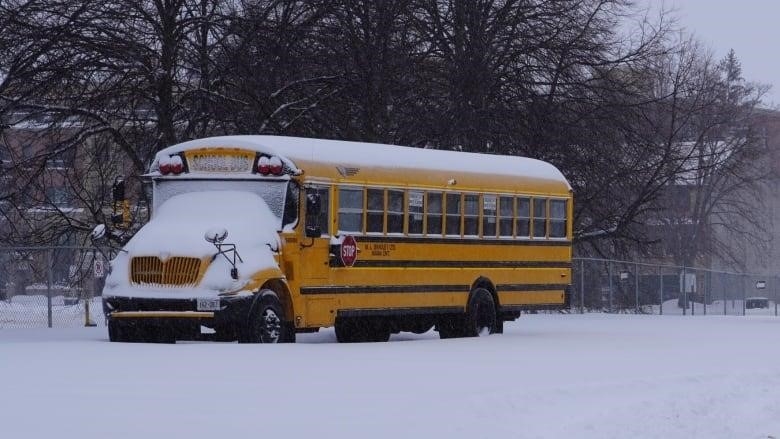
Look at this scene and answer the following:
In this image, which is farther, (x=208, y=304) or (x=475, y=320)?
(x=475, y=320)

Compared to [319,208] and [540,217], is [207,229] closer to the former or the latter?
[319,208]

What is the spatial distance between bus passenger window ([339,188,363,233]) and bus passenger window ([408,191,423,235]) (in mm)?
1188

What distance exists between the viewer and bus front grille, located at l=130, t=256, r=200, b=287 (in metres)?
20.1

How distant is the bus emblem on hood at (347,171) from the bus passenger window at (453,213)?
7.50ft

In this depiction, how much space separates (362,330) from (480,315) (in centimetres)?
195

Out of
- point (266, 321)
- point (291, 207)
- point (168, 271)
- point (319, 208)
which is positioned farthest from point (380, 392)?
point (291, 207)

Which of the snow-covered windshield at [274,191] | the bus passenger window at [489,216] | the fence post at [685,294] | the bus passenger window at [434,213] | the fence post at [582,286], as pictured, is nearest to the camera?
the snow-covered windshield at [274,191]

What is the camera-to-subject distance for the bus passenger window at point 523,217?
26109mm

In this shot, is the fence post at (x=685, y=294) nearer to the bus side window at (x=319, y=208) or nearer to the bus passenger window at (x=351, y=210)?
the bus passenger window at (x=351, y=210)

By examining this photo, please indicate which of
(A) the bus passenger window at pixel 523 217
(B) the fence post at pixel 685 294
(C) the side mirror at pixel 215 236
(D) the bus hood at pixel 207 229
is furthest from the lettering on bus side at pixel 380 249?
(B) the fence post at pixel 685 294

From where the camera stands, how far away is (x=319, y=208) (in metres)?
21.0

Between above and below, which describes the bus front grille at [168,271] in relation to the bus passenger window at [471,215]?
below

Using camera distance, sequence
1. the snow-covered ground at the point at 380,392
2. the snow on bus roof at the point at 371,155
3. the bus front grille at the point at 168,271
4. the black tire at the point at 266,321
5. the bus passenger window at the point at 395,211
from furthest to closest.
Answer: the bus passenger window at the point at 395,211 < the snow on bus roof at the point at 371,155 < the bus front grille at the point at 168,271 < the black tire at the point at 266,321 < the snow-covered ground at the point at 380,392

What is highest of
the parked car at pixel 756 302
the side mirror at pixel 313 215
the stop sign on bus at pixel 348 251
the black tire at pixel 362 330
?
the side mirror at pixel 313 215
